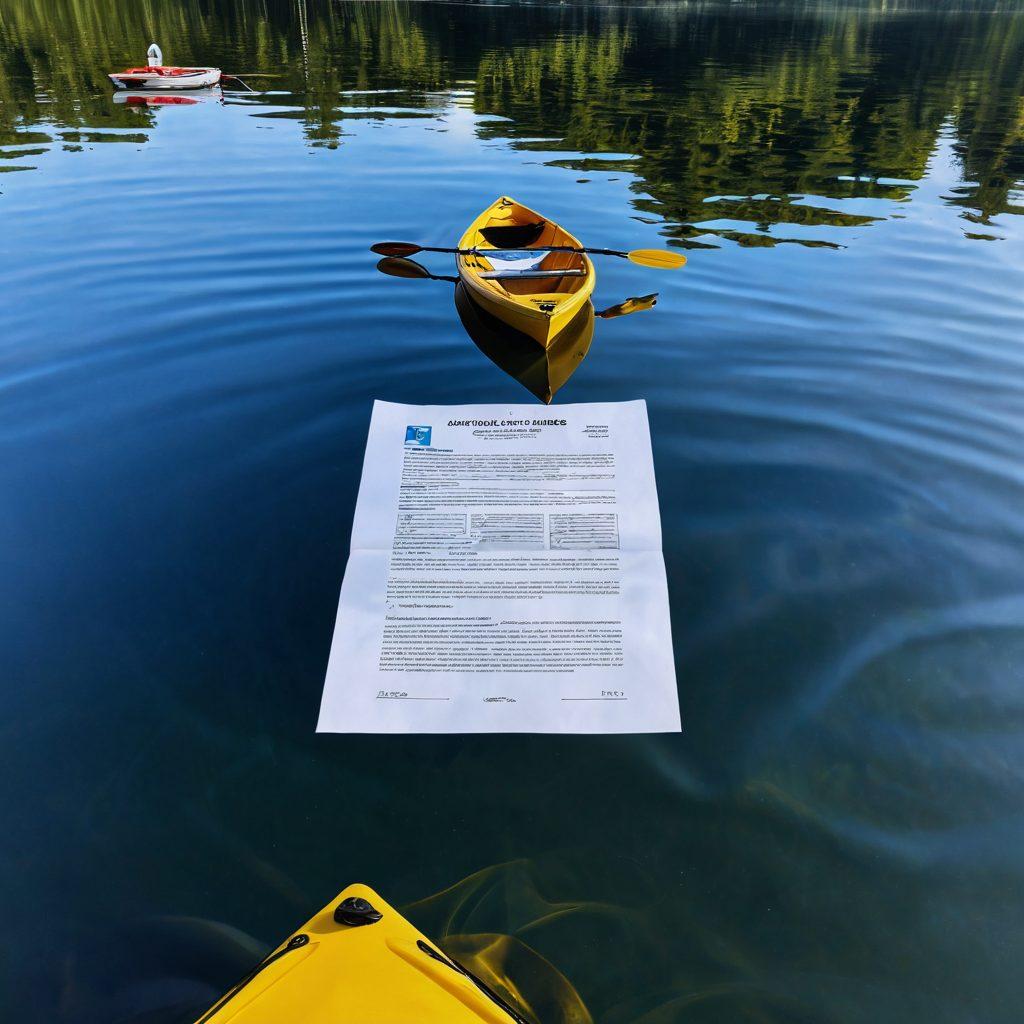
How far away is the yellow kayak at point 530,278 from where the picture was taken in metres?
4.19

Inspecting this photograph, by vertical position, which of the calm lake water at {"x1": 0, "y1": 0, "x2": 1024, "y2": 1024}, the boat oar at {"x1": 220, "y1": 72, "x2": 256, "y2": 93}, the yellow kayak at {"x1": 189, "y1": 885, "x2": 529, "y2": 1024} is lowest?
the calm lake water at {"x1": 0, "y1": 0, "x2": 1024, "y2": 1024}

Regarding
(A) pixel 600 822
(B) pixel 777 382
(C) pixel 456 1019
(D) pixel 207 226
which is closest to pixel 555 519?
(A) pixel 600 822

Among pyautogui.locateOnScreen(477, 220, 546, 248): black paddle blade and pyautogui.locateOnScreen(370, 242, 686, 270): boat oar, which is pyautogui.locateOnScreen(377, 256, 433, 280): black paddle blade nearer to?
pyautogui.locateOnScreen(370, 242, 686, 270): boat oar

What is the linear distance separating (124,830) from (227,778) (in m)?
0.26

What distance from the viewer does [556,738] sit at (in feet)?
6.33

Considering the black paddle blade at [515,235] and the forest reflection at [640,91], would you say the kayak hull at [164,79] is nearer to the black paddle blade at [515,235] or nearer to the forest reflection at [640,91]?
the forest reflection at [640,91]

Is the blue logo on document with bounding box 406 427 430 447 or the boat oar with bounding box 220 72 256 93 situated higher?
the boat oar with bounding box 220 72 256 93

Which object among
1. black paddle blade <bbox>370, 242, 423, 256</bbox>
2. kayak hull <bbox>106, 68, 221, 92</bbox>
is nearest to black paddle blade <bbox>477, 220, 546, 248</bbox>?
black paddle blade <bbox>370, 242, 423, 256</bbox>

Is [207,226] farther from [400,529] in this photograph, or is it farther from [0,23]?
[0,23]

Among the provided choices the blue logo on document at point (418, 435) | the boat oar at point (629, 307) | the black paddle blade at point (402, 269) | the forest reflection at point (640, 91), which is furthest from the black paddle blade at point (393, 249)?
the blue logo on document at point (418, 435)

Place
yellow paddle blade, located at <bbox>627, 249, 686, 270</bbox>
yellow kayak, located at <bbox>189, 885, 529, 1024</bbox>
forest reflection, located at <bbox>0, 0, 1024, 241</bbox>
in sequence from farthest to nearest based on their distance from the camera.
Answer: forest reflection, located at <bbox>0, 0, 1024, 241</bbox> < yellow paddle blade, located at <bbox>627, 249, 686, 270</bbox> < yellow kayak, located at <bbox>189, 885, 529, 1024</bbox>

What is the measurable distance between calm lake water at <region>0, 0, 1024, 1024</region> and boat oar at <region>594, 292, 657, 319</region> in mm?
195

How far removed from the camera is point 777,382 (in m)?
3.94

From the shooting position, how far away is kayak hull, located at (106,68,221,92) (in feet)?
56.2
